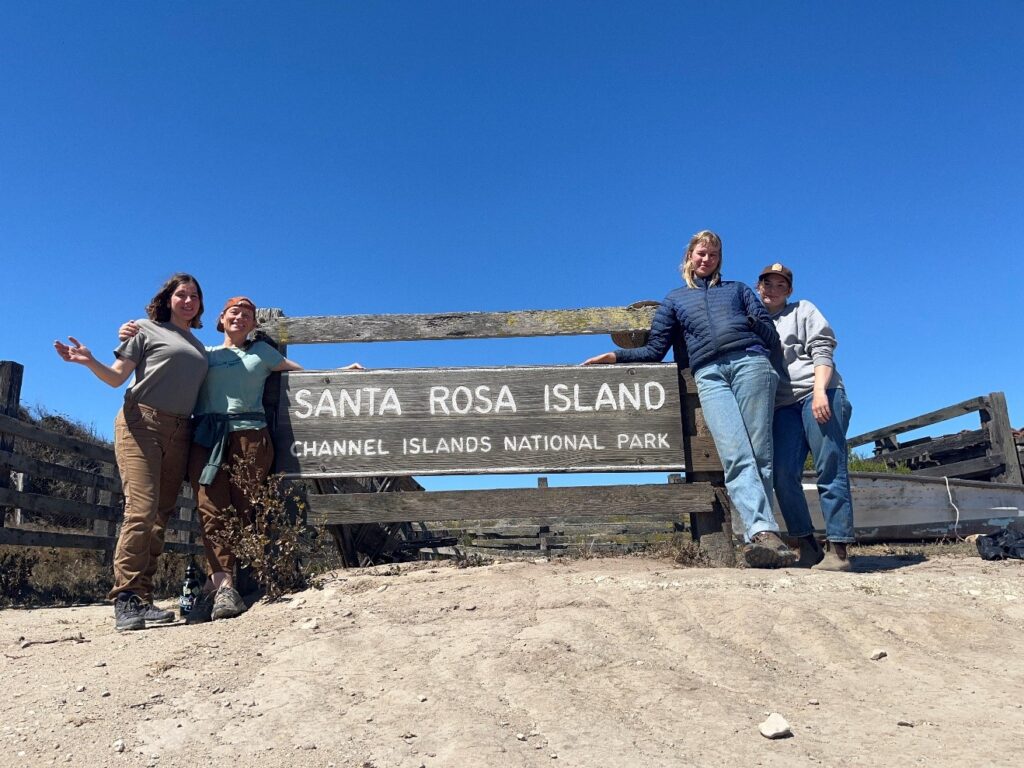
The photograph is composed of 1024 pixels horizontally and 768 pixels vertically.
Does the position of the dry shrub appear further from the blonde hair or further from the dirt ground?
the blonde hair

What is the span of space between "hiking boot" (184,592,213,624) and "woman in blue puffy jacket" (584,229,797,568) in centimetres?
307

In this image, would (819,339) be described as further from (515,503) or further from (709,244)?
(515,503)

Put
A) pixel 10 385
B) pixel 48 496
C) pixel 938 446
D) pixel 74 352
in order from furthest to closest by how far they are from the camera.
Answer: pixel 938 446
pixel 48 496
pixel 10 385
pixel 74 352

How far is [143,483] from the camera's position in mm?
4043

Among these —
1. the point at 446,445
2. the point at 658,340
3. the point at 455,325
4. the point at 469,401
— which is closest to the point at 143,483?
the point at 446,445

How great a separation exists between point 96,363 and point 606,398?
3.01 m

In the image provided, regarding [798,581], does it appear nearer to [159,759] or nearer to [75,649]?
[159,759]

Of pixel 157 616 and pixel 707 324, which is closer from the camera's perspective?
pixel 157 616

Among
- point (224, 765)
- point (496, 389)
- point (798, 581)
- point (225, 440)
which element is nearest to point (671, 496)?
point (798, 581)

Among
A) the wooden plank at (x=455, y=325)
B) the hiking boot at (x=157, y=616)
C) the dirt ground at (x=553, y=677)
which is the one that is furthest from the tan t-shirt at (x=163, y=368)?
the dirt ground at (x=553, y=677)

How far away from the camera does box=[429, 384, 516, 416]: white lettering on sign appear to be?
4.76 m

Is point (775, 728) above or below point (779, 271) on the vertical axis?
below

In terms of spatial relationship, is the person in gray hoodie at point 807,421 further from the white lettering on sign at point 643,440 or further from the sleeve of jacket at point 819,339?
the white lettering on sign at point 643,440

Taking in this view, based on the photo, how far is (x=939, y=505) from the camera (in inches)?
302
